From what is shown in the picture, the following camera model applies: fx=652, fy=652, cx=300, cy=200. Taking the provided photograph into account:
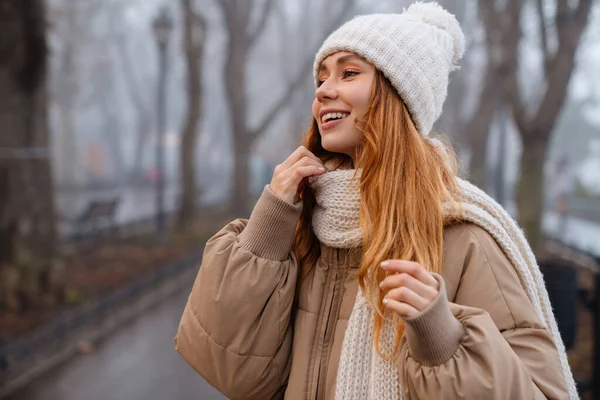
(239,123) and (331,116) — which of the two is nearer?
(331,116)

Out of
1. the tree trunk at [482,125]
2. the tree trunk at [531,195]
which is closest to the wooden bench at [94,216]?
the tree trunk at [482,125]

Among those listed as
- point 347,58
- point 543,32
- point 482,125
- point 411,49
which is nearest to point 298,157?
point 347,58

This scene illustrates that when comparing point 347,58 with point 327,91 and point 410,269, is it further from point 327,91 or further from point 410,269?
point 410,269

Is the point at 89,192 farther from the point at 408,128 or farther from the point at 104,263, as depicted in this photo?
the point at 408,128

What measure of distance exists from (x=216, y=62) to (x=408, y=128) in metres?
42.5

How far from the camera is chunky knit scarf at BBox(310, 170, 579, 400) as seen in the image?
5.92 ft

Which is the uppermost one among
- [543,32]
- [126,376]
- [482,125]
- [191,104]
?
[543,32]

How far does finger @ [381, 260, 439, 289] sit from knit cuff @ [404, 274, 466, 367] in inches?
1.6

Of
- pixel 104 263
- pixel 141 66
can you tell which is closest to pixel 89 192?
pixel 141 66

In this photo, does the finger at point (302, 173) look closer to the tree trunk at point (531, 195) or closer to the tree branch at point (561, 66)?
the tree branch at point (561, 66)

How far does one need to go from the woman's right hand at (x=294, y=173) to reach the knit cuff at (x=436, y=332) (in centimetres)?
58

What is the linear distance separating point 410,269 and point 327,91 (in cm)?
67

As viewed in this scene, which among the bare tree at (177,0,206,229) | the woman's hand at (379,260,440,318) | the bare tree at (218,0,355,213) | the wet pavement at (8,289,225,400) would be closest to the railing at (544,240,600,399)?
the woman's hand at (379,260,440,318)

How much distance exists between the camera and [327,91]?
2004 mm
